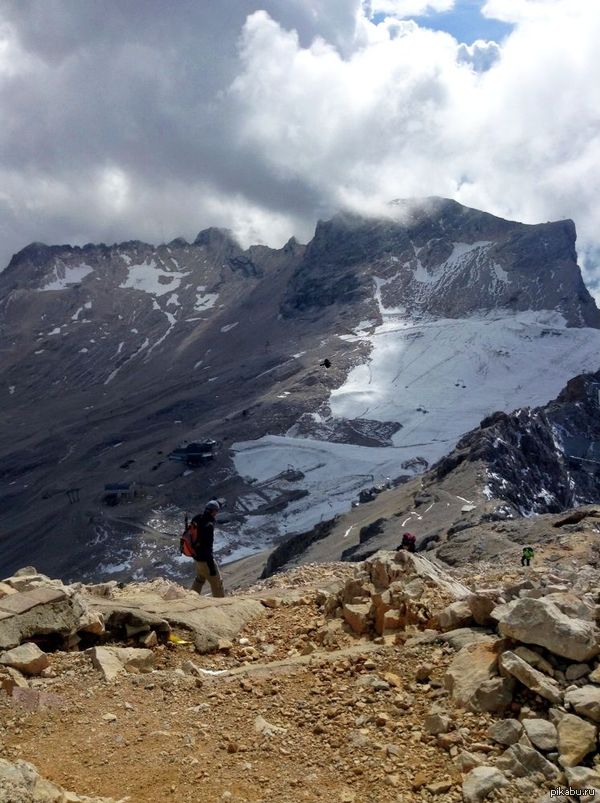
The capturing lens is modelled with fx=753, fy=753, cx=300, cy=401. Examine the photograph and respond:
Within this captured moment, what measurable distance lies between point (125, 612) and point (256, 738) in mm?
3747

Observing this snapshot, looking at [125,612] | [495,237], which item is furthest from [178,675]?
[495,237]

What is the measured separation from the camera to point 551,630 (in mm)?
6957

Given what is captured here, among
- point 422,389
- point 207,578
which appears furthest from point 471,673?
point 422,389

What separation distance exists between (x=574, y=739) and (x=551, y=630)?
124 centimetres

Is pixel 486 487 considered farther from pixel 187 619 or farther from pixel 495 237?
pixel 495 237

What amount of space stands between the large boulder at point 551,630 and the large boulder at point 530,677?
273mm

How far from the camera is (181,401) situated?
5330 inches

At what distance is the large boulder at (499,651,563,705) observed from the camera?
254 inches

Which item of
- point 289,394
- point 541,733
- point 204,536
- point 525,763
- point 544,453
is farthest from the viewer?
point 289,394

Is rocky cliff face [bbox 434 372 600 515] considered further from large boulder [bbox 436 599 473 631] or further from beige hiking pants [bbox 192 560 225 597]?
large boulder [bbox 436 599 473 631]

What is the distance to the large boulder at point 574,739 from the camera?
5.73 meters

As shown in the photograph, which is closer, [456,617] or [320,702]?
[320,702]

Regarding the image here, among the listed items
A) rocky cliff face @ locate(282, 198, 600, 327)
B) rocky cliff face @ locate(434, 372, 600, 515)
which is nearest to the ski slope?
rocky cliff face @ locate(282, 198, 600, 327)

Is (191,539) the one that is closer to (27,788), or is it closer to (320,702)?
(320,702)
